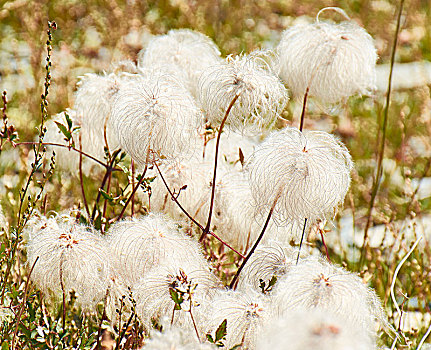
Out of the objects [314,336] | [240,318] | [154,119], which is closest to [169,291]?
[240,318]

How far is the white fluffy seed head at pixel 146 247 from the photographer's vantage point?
151cm

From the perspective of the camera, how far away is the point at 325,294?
1307 millimetres

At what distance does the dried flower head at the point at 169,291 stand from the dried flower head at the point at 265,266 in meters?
0.12

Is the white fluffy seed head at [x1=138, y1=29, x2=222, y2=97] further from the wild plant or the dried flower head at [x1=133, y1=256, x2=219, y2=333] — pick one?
the dried flower head at [x1=133, y1=256, x2=219, y2=333]

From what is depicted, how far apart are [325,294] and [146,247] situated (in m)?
0.41

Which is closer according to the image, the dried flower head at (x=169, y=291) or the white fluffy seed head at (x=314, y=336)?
the white fluffy seed head at (x=314, y=336)

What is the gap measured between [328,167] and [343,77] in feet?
1.65

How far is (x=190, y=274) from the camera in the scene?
1467mm

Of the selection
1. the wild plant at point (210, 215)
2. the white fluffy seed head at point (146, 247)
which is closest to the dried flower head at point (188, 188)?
the wild plant at point (210, 215)

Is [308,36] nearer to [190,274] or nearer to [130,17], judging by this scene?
[190,274]

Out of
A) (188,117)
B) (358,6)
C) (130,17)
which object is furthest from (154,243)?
(358,6)

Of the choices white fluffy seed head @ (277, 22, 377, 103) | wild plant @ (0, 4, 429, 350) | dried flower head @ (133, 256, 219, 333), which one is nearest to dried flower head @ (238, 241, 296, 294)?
wild plant @ (0, 4, 429, 350)

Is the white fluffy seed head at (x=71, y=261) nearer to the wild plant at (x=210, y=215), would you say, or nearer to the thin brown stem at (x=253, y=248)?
the wild plant at (x=210, y=215)

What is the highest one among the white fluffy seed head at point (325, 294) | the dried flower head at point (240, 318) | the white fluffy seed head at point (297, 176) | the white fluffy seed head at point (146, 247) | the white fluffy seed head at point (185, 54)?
the white fluffy seed head at point (185, 54)
